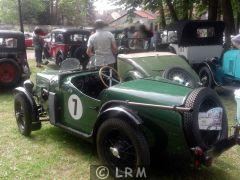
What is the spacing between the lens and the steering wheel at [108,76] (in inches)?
200

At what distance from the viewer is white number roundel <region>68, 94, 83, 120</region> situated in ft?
15.5

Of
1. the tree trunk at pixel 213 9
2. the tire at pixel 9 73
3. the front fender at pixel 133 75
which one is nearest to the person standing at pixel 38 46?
the tire at pixel 9 73

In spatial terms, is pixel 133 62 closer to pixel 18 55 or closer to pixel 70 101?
pixel 70 101

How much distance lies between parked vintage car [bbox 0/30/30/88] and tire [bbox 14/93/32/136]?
375 cm

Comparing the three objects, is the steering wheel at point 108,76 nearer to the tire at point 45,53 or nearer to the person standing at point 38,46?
the person standing at point 38,46

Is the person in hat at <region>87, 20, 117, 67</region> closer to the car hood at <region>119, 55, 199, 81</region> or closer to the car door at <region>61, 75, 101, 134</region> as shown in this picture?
the car hood at <region>119, 55, 199, 81</region>

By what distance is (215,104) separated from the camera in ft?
13.1

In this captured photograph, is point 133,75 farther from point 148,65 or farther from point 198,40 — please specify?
point 198,40

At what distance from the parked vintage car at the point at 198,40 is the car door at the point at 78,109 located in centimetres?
615

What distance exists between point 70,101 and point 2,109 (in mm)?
3312

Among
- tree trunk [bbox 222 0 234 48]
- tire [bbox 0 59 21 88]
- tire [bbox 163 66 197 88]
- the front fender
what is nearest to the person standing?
tire [bbox 0 59 21 88]

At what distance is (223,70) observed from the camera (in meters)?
8.96

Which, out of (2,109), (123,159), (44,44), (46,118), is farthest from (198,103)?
(44,44)

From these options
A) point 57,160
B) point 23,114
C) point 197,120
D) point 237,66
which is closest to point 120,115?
point 197,120
